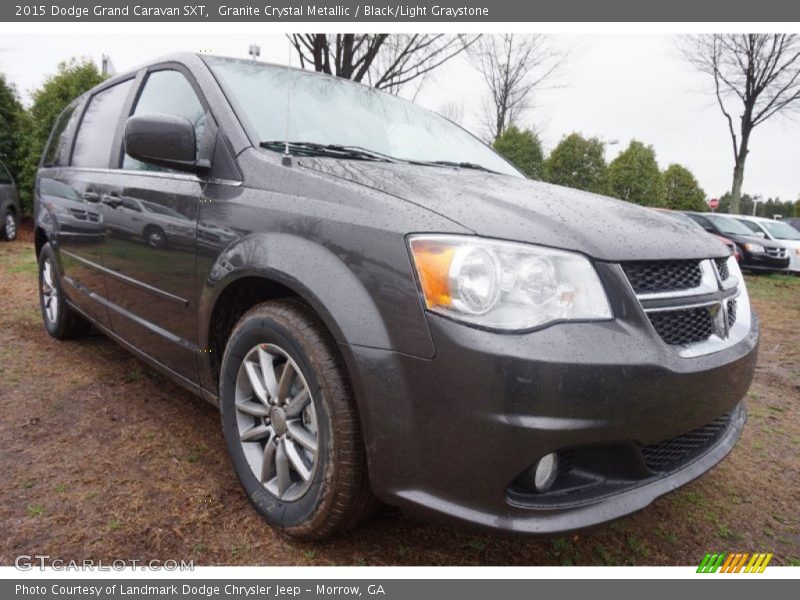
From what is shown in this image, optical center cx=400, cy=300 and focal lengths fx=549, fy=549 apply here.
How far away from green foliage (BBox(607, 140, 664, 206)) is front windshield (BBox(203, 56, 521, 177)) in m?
16.1

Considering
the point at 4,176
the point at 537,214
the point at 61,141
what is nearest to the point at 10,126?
the point at 4,176

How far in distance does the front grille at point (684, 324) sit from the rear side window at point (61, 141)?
3.62 metres

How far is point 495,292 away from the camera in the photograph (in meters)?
1.39

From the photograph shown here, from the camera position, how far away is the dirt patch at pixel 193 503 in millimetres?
1778

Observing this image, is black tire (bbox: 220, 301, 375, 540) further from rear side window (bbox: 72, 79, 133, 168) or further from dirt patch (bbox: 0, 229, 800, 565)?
rear side window (bbox: 72, 79, 133, 168)

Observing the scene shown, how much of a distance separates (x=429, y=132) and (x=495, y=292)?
165cm

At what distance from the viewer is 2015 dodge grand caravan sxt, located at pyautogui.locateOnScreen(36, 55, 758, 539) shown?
138 cm

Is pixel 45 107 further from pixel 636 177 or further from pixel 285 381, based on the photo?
pixel 636 177

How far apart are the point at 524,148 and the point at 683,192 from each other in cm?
730

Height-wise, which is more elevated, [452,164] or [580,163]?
[580,163]

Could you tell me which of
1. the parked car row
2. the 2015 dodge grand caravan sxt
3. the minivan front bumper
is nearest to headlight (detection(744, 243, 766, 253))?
the parked car row

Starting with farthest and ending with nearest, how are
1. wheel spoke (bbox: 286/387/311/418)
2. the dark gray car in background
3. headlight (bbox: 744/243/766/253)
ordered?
headlight (bbox: 744/243/766/253) < the dark gray car in background < wheel spoke (bbox: 286/387/311/418)

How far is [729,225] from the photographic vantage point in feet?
43.0

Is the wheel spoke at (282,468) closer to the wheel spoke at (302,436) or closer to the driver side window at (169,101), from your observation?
the wheel spoke at (302,436)
